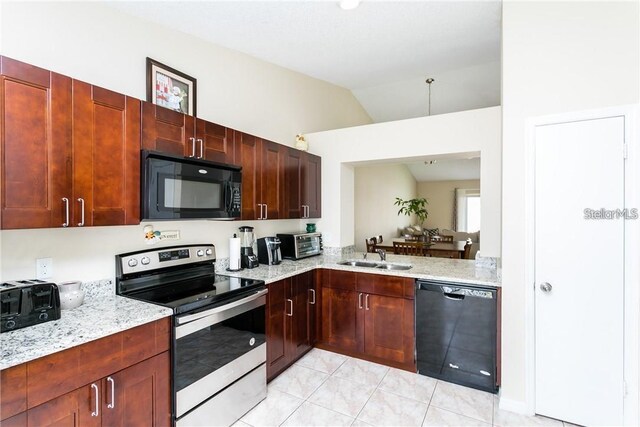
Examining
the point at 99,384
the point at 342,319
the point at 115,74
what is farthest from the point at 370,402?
the point at 115,74

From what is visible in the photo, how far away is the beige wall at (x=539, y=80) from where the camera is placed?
1.93 meters

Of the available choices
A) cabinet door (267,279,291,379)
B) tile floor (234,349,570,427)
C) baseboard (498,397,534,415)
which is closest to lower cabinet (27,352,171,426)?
tile floor (234,349,570,427)

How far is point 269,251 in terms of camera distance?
3.04 meters

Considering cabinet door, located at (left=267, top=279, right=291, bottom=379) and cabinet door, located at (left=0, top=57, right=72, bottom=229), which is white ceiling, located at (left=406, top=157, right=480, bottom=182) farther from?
cabinet door, located at (left=0, top=57, right=72, bottom=229)

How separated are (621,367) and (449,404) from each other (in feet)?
3.57

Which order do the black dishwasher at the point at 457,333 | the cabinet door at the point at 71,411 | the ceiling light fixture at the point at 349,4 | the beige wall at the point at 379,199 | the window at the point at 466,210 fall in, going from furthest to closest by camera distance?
the window at the point at 466,210
the beige wall at the point at 379,199
the black dishwasher at the point at 457,333
the ceiling light fixture at the point at 349,4
the cabinet door at the point at 71,411

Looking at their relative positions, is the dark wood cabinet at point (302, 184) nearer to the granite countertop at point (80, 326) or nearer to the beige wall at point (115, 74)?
the beige wall at point (115, 74)

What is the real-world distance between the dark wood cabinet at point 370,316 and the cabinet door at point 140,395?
1.66 meters

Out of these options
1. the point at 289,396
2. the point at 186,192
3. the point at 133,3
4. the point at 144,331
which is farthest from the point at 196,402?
the point at 133,3

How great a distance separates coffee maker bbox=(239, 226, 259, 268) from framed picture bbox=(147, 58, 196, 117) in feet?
3.68

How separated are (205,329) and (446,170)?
778cm

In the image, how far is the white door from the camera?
197 centimetres

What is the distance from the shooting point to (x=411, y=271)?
2.74 metres

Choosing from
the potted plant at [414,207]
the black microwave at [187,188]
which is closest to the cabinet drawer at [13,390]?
the black microwave at [187,188]
